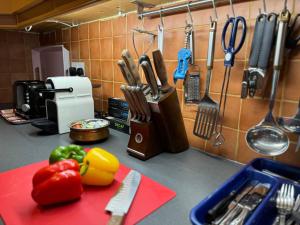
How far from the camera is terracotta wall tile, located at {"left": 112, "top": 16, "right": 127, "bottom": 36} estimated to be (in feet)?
3.64

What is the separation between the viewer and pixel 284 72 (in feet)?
2.11

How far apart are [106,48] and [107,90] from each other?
22 centimetres

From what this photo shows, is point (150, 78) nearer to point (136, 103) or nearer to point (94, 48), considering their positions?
point (136, 103)

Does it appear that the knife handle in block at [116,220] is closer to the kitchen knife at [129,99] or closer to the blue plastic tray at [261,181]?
the blue plastic tray at [261,181]

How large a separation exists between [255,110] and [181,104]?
11.4 inches

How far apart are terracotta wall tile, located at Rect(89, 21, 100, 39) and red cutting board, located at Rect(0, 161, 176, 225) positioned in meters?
0.85

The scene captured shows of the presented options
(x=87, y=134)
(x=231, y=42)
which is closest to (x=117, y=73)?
(x=87, y=134)

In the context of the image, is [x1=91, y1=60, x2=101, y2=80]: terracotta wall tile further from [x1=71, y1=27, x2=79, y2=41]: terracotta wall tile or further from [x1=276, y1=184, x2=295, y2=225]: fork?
[x1=276, y1=184, x2=295, y2=225]: fork

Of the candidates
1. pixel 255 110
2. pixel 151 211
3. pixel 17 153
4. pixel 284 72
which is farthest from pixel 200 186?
pixel 17 153

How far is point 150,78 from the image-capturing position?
74cm

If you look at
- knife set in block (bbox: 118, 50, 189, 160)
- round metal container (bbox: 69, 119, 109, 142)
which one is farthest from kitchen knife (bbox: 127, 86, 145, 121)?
round metal container (bbox: 69, 119, 109, 142)

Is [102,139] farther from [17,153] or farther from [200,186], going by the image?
[200,186]

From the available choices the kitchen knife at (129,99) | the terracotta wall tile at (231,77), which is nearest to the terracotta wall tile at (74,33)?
the kitchen knife at (129,99)

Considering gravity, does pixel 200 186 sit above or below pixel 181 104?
below
